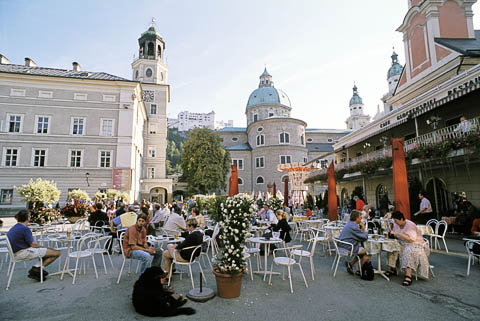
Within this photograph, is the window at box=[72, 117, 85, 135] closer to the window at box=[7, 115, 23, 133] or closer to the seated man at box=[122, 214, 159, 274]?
the window at box=[7, 115, 23, 133]

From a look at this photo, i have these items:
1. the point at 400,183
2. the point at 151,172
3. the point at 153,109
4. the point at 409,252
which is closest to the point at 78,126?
the point at 151,172

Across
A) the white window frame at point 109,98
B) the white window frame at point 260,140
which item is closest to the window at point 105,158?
the white window frame at point 109,98

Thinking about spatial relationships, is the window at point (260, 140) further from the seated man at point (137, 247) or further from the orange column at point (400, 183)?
the seated man at point (137, 247)

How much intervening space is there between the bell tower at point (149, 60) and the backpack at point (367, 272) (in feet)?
112

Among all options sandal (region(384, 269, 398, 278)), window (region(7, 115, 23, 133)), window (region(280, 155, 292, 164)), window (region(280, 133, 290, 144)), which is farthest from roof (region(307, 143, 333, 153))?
sandal (region(384, 269, 398, 278))

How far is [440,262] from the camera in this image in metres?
6.17

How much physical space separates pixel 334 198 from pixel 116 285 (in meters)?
8.41

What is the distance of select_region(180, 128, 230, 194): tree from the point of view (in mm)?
31083

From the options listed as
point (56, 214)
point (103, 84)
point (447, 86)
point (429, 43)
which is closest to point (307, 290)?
point (56, 214)

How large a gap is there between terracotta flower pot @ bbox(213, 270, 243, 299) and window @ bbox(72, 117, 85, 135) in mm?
24234

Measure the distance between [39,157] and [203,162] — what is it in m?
16.1

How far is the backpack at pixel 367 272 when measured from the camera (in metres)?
4.98

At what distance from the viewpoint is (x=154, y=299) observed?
3.49 m

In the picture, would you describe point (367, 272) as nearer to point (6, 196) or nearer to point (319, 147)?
point (6, 196)
